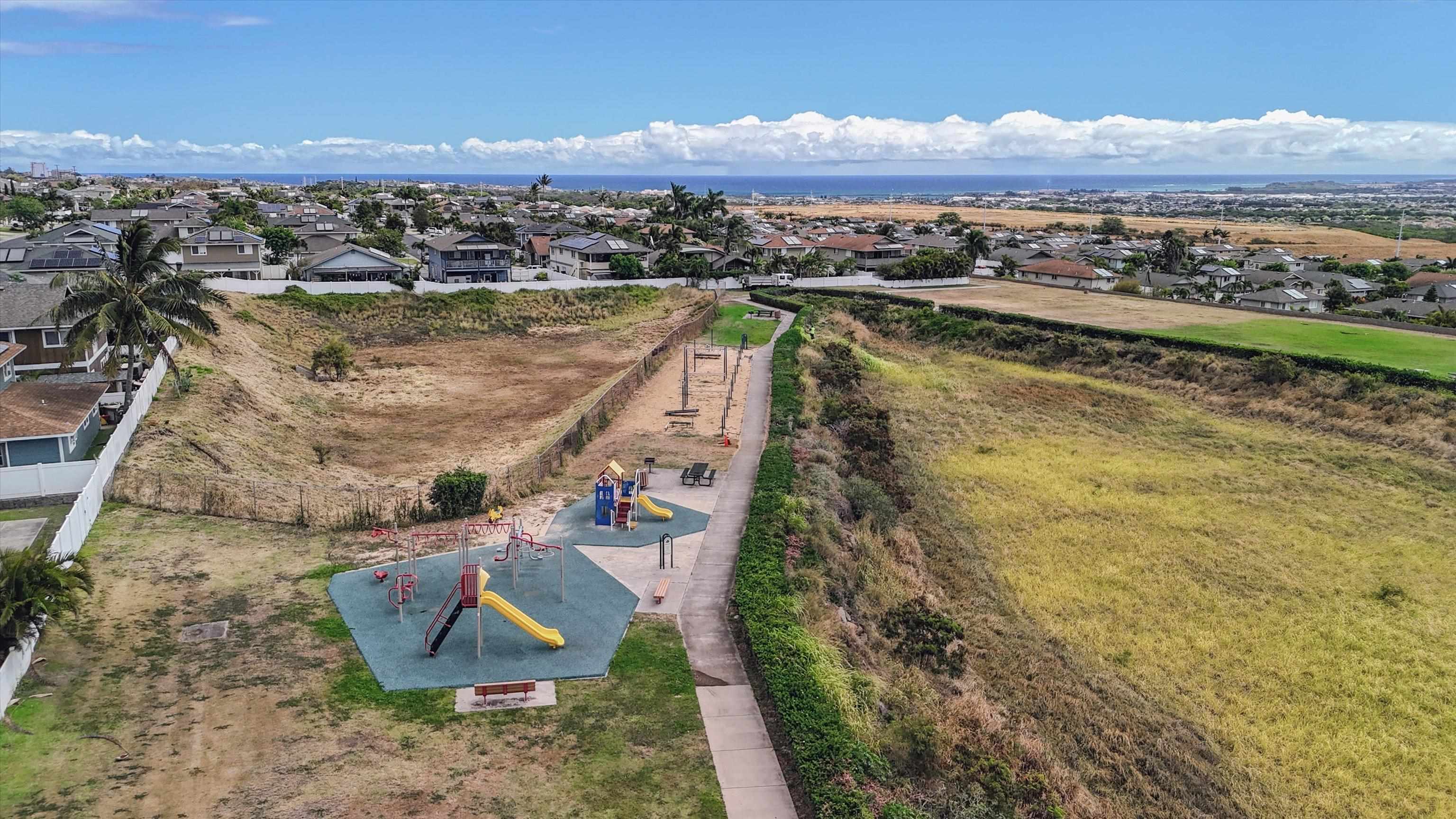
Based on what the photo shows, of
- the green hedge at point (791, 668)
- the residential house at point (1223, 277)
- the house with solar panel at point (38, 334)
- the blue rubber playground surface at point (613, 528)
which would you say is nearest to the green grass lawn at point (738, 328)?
the green hedge at point (791, 668)

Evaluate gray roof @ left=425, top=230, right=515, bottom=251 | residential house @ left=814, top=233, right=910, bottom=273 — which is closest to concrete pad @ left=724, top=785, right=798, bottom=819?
gray roof @ left=425, top=230, right=515, bottom=251

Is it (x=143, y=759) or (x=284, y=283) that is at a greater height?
(x=284, y=283)

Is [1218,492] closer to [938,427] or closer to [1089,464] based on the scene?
[1089,464]

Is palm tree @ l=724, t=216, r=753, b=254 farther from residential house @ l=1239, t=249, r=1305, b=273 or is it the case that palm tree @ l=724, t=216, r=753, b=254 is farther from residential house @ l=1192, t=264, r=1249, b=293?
residential house @ l=1239, t=249, r=1305, b=273

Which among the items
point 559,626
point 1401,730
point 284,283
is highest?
point 284,283

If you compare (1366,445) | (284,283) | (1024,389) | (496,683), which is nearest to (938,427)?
(1024,389)

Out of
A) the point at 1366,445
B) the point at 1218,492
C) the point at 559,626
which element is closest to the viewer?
the point at 559,626

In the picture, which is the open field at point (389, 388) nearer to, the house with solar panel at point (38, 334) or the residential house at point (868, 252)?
the house with solar panel at point (38, 334)
